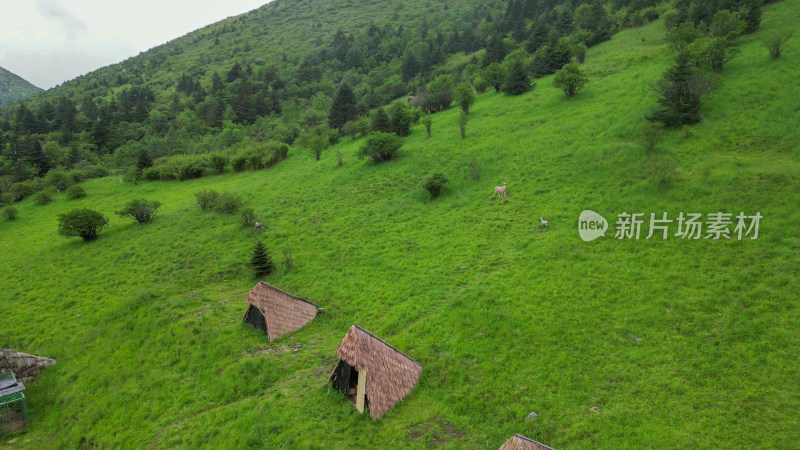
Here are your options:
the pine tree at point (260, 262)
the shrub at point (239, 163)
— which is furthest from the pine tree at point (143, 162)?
the pine tree at point (260, 262)

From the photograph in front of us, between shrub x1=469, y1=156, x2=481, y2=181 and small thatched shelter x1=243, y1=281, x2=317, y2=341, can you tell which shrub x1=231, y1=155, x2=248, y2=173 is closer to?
shrub x1=469, y1=156, x2=481, y2=181

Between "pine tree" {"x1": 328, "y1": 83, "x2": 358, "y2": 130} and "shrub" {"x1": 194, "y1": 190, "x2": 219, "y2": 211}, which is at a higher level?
"pine tree" {"x1": 328, "y1": 83, "x2": 358, "y2": 130}

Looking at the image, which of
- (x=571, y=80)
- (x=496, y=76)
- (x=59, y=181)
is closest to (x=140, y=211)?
(x=59, y=181)

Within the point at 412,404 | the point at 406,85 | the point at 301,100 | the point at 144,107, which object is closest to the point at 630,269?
the point at 412,404

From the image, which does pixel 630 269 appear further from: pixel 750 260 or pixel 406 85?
pixel 406 85

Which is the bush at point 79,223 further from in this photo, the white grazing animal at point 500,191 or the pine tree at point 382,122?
the white grazing animal at point 500,191

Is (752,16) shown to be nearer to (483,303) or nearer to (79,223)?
(483,303)

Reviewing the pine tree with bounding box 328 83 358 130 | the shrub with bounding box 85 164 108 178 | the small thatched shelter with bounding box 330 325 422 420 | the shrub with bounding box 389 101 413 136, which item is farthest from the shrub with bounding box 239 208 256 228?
the shrub with bounding box 85 164 108 178
